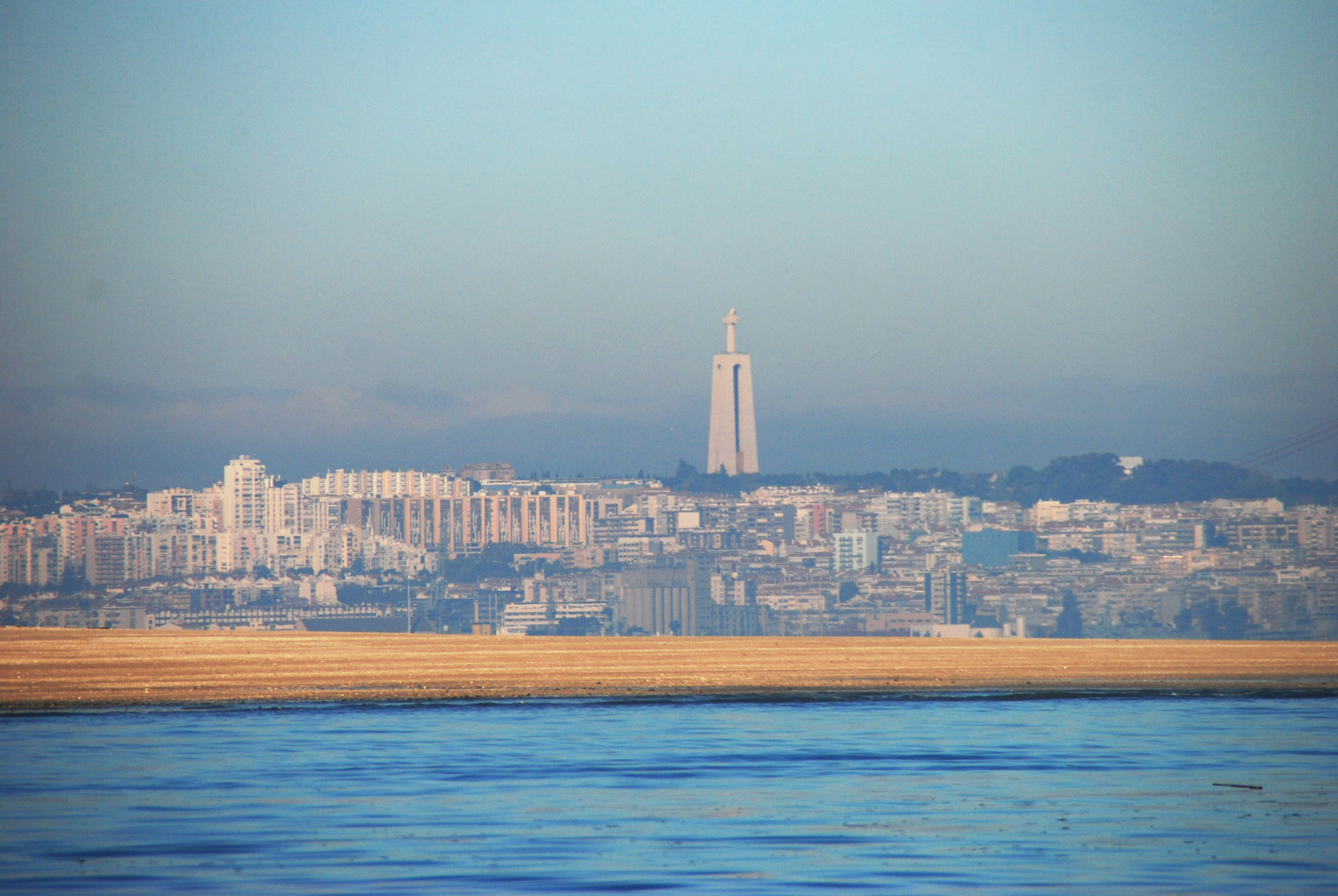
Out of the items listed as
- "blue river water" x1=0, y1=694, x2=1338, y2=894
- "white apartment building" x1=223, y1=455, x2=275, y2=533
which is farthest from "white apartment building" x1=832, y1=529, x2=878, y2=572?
"blue river water" x1=0, y1=694, x2=1338, y2=894

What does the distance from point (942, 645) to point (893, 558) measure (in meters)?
146

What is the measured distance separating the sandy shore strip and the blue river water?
11.2ft

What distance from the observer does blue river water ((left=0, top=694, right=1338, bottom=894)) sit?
36.9 feet

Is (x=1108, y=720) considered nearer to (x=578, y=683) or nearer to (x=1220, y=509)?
(x=578, y=683)

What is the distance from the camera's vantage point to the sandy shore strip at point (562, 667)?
26.6m

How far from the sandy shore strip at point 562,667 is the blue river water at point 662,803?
341 centimetres

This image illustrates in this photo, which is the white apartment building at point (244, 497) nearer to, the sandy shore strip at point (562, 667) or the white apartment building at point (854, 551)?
the white apartment building at point (854, 551)

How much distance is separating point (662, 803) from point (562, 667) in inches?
639

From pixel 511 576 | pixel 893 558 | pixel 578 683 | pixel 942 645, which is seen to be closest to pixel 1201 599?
pixel 893 558

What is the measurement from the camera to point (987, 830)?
1311 cm

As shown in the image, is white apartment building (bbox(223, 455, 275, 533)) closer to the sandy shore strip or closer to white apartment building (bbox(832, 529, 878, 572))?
white apartment building (bbox(832, 529, 878, 572))

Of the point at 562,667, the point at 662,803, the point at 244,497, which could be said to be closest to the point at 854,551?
the point at 244,497

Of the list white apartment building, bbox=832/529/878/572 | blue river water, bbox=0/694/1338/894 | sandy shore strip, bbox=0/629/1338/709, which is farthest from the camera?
white apartment building, bbox=832/529/878/572

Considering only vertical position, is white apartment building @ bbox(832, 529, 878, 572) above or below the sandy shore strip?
above
